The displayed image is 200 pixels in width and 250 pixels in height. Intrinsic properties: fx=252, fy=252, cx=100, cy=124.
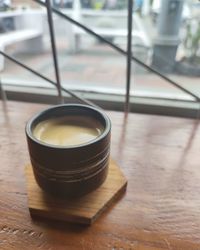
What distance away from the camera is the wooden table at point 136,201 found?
0.33 m

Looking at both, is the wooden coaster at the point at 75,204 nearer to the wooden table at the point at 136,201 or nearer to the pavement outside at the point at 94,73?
the wooden table at the point at 136,201

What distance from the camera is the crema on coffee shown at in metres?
0.34

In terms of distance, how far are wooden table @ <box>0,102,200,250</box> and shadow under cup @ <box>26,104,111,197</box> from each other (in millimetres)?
56

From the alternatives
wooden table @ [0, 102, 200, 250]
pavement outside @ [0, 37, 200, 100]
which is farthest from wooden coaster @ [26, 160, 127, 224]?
pavement outside @ [0, 37, 200, 100]

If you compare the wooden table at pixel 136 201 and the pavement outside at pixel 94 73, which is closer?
the wooden table at pixel 136 201

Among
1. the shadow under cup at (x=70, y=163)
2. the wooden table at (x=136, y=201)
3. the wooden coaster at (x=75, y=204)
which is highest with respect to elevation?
the shadow under cup at (x=70, y=163)

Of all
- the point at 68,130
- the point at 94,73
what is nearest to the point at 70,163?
the point at 68,130

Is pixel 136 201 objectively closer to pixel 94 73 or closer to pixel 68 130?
pixel 68 130

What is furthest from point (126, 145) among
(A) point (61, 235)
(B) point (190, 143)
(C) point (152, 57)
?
(C) point (152, 57)

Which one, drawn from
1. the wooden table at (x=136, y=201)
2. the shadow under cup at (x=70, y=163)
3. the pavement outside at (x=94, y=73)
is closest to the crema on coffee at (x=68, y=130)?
the shadow under cup at (x=70, y=163)

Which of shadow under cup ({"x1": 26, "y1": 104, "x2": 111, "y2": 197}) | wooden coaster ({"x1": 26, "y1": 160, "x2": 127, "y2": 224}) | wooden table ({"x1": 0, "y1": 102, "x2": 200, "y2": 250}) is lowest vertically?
wooden table ({"x1": 0, "y1": 102, "x2": 200, "y2": 250})

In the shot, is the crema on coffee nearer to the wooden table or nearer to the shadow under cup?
the shadow under cup

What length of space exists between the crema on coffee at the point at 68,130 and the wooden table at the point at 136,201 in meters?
0.12

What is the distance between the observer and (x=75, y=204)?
36 cm
